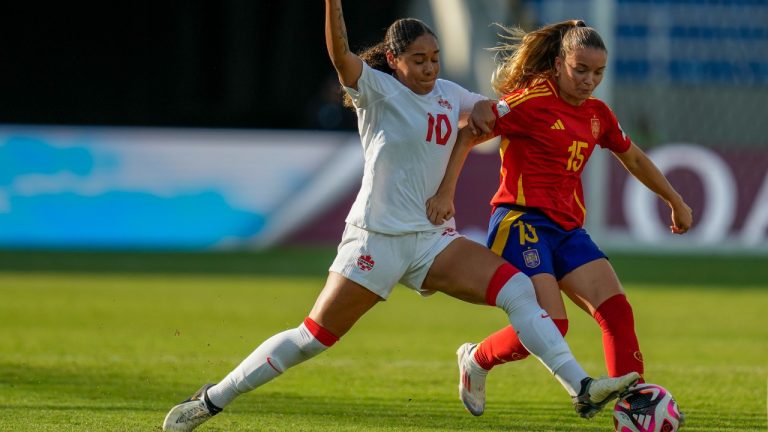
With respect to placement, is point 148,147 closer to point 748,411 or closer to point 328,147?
point 328,147

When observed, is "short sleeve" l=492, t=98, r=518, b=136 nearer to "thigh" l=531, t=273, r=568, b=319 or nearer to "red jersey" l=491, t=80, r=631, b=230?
"red jersey" l=491, t=80, r=631, b=230

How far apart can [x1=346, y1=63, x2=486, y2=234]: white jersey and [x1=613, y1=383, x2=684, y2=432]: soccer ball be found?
1159 mm

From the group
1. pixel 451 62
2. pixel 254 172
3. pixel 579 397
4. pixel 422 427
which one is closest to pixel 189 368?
pixel 422 427

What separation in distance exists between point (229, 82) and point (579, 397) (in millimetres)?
19171

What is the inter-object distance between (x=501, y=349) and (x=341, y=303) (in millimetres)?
949

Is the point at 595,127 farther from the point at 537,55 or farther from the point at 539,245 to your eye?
the point at 539,245

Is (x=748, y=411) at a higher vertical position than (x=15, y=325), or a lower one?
higher

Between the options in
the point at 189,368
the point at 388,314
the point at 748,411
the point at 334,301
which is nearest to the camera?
the point at 334,301

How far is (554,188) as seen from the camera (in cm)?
594

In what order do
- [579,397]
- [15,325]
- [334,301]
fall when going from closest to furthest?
[579,397]
[334,301]
[15,325]

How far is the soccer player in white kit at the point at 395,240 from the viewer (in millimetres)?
5566

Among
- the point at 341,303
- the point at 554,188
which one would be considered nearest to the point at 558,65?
the point at 554,188

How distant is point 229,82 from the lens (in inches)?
934

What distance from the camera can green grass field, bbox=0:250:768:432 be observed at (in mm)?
6316
